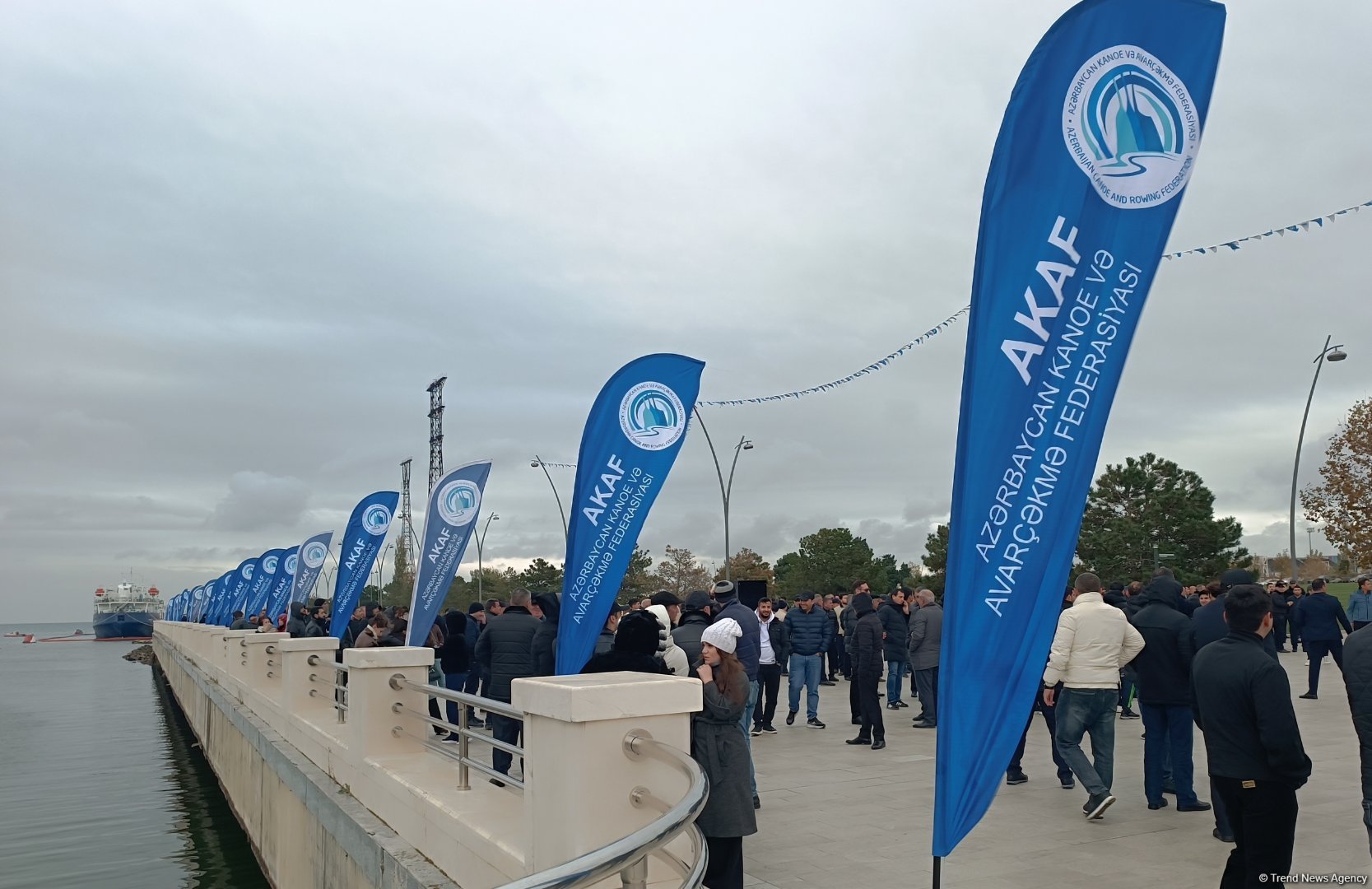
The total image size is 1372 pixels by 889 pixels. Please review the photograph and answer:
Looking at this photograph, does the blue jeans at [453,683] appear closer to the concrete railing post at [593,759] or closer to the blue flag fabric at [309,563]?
the concrete railing post at [593,759]

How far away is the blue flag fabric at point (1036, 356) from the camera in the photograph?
434cm

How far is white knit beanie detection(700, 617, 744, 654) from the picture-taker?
234 inches

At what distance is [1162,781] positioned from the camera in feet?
29.0

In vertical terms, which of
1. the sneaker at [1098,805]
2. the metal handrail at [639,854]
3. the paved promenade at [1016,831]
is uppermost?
the metal handrail at [639,854]

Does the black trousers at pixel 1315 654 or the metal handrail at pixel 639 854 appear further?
the black trousers at pixel 1315 654

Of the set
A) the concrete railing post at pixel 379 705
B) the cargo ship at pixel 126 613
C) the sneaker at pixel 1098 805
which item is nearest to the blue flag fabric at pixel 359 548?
the concrete railing post at pixel 379 705

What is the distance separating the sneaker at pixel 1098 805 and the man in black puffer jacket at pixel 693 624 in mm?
3245

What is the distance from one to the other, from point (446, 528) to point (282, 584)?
830 inches

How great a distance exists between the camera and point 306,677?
13.4 meters

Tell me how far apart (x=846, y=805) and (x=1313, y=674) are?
34.7 ft

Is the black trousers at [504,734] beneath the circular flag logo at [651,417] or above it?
beneath

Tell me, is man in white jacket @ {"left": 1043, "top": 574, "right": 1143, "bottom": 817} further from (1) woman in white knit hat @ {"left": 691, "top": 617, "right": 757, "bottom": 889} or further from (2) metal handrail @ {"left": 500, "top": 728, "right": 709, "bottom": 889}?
(2) metal handrail @ {"left": 500, "top": 728, "right": 709, "bottom": 889}

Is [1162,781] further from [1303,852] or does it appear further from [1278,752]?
[1278,752]

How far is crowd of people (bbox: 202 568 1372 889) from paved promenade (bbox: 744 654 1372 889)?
13.5 inches
